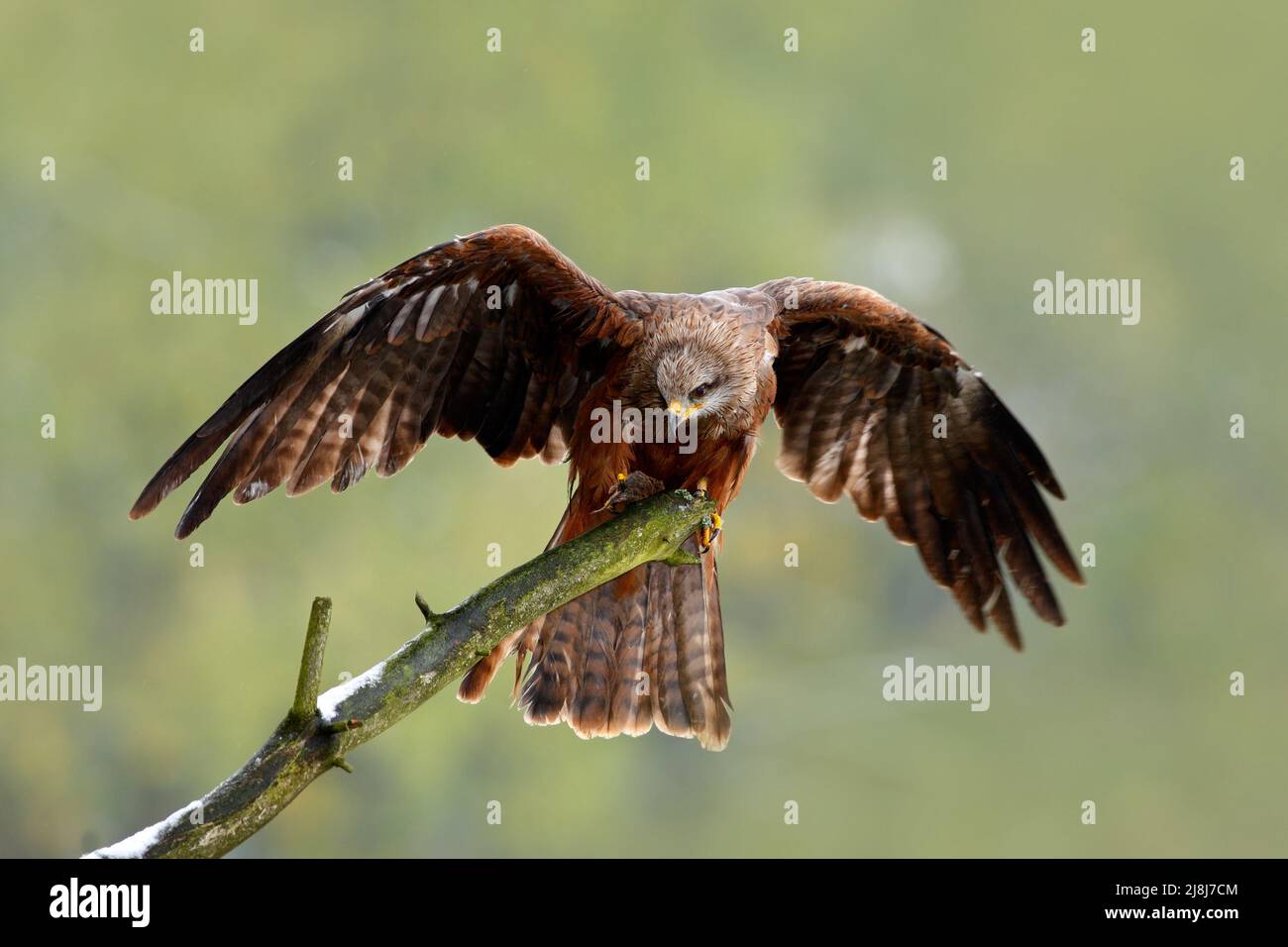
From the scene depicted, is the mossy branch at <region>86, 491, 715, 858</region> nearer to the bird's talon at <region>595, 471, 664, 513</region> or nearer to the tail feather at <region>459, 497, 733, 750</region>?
the bird's talon at <region>595, 471, 664, 513</region>

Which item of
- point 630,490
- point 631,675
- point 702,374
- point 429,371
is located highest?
point 429,371

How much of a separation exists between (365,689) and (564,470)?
33.7 ft

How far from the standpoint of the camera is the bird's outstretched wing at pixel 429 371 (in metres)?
4.61

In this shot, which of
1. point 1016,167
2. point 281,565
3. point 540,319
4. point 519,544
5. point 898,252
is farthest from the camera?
point 1016,167

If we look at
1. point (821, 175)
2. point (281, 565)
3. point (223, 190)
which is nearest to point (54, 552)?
point (281, 565)

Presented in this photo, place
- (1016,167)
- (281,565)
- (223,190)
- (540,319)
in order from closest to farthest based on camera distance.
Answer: (540,319)
(281,565)
(223,190)
(1016,167)

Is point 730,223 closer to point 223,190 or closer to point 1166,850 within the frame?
point 223,190

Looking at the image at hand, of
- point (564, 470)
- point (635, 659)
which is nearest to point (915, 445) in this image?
point (635, 659)

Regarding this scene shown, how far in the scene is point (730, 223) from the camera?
15.6m

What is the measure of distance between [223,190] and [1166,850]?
12.1 m

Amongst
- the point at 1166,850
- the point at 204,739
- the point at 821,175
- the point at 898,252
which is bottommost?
the point at 1166,850

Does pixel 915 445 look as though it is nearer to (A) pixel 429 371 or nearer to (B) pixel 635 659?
(B) pixel 635 659

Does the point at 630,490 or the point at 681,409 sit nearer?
the point at 681,409

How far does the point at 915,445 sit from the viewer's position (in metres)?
5.66
